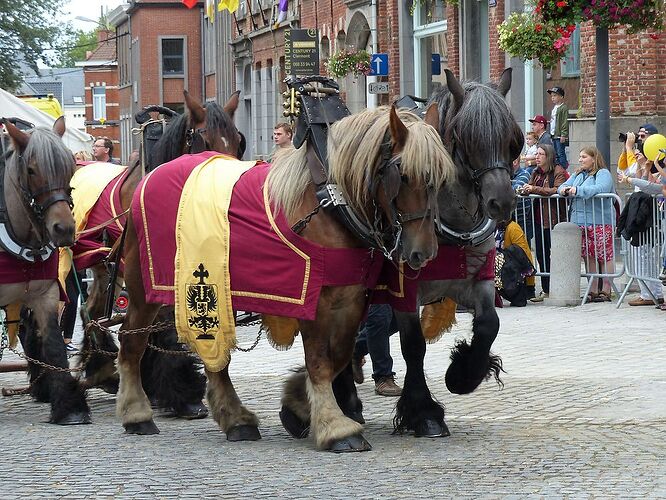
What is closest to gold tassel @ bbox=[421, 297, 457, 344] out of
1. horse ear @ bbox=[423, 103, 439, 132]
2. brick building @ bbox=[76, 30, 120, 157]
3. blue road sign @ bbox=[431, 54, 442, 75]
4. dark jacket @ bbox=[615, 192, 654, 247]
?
horse ear @ bbox=[423, 103, 439, 132]

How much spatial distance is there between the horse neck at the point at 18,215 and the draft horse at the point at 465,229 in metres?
2.03

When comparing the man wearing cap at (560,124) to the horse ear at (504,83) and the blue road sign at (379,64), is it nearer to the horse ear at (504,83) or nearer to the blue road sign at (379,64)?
the blue road sign at (379,64)

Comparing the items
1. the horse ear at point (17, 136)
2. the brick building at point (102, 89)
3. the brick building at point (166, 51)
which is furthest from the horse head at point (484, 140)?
the brick building at point (102, 89)

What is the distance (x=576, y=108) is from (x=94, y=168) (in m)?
11.5

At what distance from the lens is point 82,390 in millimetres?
9039

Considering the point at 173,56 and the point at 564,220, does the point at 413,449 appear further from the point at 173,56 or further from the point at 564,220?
the point at 173,56

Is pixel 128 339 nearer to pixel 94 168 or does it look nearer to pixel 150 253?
pixel 150 253

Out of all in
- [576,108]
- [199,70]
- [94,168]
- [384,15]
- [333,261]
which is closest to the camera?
[333,261]

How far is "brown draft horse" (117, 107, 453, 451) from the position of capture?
7277mm

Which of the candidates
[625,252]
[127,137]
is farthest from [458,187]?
[127,137]

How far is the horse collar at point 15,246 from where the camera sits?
8.84 meters

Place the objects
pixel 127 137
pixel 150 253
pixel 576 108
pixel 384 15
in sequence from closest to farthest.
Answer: pixel 150 253 < pixel 576 108 < pixel 384 15 < pixel 127 137

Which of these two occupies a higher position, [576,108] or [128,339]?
[576,108]

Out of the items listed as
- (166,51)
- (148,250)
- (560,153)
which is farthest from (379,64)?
(166,51)
